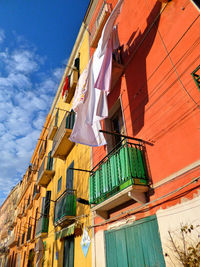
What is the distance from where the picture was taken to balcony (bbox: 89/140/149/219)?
4.60 m

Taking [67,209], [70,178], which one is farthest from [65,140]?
[67,209]

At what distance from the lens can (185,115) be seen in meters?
4.11

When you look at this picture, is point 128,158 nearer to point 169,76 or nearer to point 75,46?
point 169,76

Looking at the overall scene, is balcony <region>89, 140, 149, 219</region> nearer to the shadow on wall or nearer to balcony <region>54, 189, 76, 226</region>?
the shadow on wall

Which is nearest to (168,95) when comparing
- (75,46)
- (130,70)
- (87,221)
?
(130,70)

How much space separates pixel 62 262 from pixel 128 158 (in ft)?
22.5

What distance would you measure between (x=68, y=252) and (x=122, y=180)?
18.2 ft

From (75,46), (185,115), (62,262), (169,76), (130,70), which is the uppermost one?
(75,46)

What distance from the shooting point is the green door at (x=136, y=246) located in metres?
4.05

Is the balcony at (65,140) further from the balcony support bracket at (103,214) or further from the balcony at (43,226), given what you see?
the balcony support bracket at (103,214)

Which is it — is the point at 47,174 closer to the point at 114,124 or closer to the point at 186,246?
the point at 114,124

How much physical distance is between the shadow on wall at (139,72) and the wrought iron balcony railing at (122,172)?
812mm

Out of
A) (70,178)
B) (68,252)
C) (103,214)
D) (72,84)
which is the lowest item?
(68,252)

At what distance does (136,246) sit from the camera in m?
4.54
